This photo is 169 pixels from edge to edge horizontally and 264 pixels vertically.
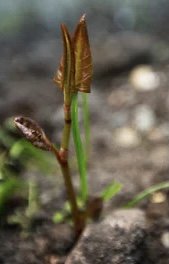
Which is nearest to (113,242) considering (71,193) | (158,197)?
(71,193)

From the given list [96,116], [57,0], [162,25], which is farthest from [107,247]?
[57,0]

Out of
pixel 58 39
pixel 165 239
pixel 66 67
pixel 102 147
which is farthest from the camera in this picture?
pixel 58 39

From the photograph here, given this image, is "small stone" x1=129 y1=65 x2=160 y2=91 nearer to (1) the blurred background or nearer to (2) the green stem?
(1) the blurred background

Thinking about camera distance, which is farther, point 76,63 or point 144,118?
point 144,118

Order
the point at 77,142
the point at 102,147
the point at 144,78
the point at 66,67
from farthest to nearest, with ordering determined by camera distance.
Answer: the point at 144,78
the point at 102,147
the point at 77,142
the point at 66,67

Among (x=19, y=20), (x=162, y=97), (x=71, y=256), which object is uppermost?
(x=19, y=20)

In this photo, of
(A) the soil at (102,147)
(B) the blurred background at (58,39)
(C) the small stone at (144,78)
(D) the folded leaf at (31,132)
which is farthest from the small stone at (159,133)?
(D) the folded leaf at (31,132)

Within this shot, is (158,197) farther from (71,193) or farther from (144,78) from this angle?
(144,78)

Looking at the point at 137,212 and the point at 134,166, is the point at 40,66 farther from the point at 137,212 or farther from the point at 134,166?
the point at 137,212
